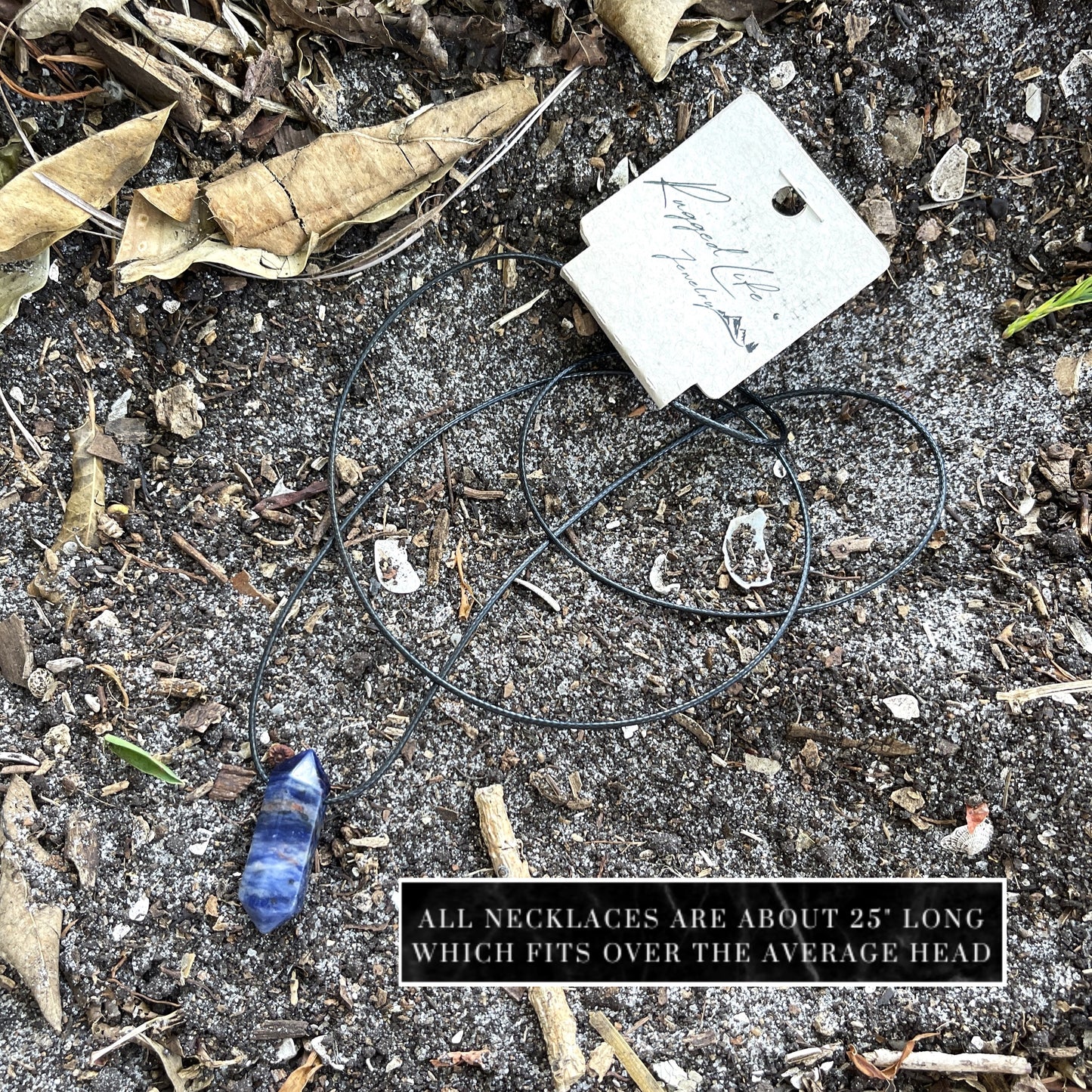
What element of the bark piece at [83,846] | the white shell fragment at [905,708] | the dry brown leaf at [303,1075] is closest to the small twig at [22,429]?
the bark piece at [83,846]

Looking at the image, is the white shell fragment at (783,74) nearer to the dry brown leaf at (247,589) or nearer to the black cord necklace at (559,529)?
the black cord necklace at (559,529)

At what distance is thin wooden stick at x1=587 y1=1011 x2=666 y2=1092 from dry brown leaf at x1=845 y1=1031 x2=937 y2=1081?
0.80ft

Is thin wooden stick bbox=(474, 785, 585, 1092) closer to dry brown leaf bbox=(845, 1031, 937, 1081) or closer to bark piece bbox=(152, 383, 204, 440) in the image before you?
dry brown leaf bbox=(845, 1031, 937, 1081)

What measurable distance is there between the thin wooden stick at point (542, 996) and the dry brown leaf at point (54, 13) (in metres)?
1.02

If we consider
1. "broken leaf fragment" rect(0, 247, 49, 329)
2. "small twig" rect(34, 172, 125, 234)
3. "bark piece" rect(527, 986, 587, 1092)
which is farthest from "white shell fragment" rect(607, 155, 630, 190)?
"bark piece" rect(527, 986, 587, 1092)

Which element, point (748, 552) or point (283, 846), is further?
point (748, 552)

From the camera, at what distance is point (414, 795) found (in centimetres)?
102

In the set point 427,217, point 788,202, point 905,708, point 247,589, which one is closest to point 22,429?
point 247,589

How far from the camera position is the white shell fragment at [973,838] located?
3.28ft

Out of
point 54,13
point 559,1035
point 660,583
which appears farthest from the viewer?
point 660,583

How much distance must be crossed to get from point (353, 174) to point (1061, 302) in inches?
35.7

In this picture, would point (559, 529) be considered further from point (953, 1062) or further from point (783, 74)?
point (953, 1062)

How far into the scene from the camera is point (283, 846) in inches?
37.3

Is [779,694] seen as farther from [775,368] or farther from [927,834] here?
[775,368]
